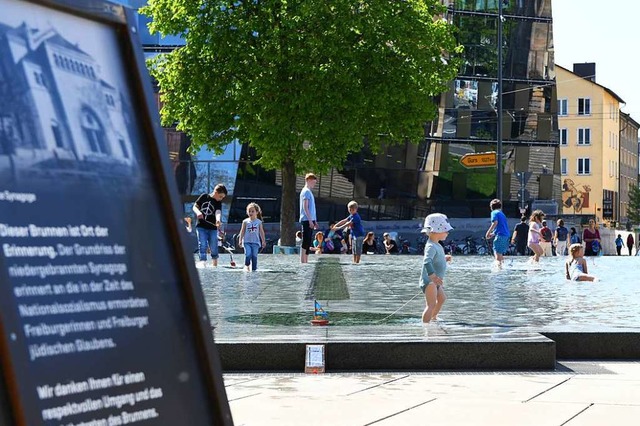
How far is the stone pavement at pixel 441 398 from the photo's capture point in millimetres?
7168

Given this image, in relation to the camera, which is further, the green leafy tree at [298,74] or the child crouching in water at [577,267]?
the green leafy tree at [298,74]

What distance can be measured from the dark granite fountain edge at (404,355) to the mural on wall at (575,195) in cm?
9887

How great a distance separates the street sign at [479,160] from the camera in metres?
63.1

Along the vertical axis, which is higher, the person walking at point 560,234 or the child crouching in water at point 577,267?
the person walking at point 560,234

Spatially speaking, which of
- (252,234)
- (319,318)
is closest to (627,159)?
(252,234)

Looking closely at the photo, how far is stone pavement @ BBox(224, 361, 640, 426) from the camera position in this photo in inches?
282

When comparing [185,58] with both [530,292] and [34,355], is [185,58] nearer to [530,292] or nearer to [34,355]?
[530,292]

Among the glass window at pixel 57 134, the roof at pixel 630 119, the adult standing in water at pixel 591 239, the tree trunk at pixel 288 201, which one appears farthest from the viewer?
the roof at pixel 630 119

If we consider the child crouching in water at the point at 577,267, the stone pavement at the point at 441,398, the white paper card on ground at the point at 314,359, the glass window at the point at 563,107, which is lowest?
the stone pavement at the point at 441,398

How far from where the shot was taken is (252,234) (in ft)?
77.9

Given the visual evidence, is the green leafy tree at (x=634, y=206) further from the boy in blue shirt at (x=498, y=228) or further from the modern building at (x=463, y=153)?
the boy in blue shirt at (x=498, y=228)

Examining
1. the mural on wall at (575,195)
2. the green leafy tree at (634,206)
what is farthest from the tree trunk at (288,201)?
the green leafy tree at (634,206)

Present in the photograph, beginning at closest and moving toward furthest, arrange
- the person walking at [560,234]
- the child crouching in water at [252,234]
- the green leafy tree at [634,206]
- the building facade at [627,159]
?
the child crouching in water at [252,234] → the person walking at [560,234] → the building facade at [627,159] → the green leafy tree at [634,206]

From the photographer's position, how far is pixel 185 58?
39500 millimetres
